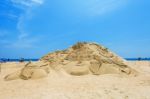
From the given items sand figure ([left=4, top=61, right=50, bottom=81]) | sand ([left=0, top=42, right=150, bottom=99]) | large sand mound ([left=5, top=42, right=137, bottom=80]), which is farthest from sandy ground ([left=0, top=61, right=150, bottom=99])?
large sand mound ([left=5, top=42, right=137, bottom=80])

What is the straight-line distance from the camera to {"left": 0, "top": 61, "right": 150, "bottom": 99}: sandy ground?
8.65m

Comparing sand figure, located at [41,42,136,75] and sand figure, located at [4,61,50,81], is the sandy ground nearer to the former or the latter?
sand figure, located at [4,61,50,81]

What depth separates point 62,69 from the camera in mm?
13320

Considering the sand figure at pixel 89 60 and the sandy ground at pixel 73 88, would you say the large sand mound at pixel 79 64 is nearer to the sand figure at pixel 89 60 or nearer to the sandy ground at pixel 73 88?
the sand figure at pixel 89 60

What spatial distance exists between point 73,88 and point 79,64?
12.1ft

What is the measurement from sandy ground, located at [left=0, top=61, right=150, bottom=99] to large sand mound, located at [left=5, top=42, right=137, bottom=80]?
554 millimetres

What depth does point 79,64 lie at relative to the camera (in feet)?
44.2

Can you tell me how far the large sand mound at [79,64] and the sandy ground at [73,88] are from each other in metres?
0.55

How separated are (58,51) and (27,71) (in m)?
3.41

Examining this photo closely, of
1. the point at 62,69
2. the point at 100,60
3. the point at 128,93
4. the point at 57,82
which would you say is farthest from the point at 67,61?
the point at 128,93

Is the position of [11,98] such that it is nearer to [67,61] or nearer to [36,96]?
[36,96]

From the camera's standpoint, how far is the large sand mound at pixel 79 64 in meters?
12.8

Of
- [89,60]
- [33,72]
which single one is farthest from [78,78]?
[33,72]

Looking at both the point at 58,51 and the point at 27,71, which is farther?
the point at 58,51
